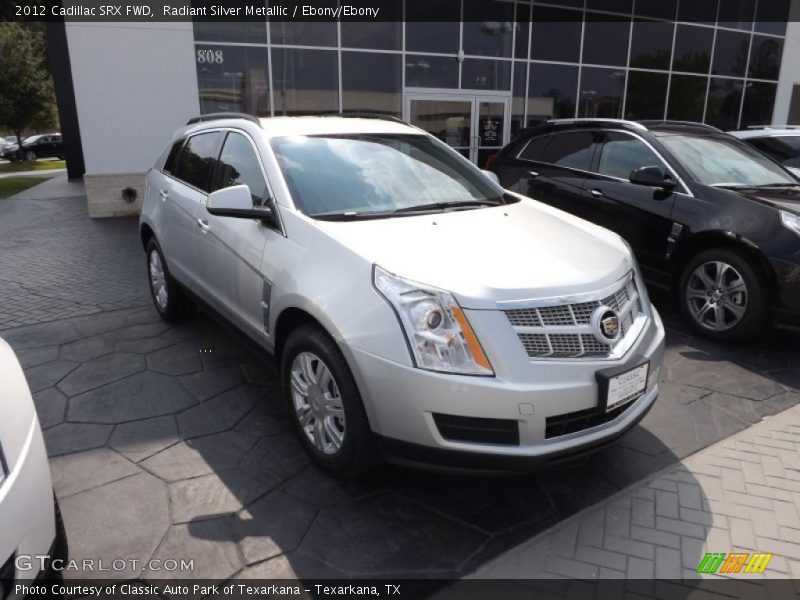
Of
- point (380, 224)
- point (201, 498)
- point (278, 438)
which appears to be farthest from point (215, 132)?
point (201, 498)

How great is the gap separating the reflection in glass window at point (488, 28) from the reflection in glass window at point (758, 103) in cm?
861

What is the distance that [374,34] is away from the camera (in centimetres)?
1316

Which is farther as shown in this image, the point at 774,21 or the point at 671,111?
the point at 774,21

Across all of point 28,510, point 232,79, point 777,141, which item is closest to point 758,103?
point 777,141

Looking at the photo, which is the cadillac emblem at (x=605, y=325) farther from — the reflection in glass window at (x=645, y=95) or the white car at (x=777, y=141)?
the reflection in glass window at (x=645, y=95)

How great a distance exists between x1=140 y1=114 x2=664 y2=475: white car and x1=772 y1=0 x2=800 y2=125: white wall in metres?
19.0

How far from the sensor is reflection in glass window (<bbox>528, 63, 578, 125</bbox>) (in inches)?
584

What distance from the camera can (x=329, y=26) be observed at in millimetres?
12727

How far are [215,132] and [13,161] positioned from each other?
3792 centimetres

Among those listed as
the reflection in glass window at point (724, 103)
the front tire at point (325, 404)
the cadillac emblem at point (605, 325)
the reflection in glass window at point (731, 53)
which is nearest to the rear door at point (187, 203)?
the front tire at point (325, 404)

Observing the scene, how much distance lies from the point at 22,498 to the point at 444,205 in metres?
2.54

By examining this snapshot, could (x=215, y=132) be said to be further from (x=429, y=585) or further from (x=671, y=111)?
(x=671, y=111)

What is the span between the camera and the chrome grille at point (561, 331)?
8.41 ft

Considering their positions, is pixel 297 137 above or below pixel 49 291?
above
